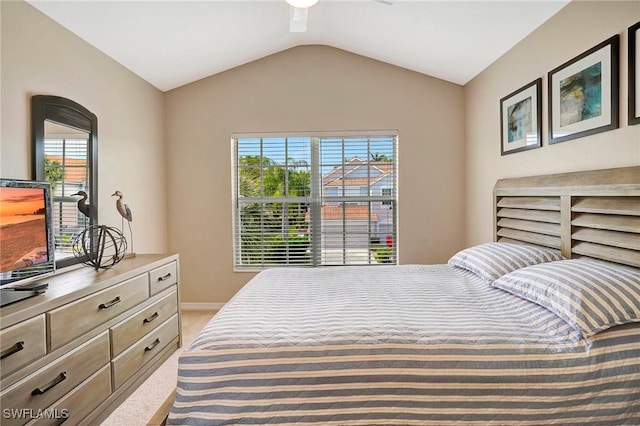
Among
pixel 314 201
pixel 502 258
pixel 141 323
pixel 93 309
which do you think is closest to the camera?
pixel 93 309

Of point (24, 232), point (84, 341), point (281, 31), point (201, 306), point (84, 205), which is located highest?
point (281, 31)

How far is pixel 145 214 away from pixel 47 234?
162 centimetres

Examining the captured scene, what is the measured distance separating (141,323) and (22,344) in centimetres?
94

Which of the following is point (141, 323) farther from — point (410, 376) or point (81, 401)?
point (410, 376)

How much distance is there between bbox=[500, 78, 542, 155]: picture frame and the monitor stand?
3215mm

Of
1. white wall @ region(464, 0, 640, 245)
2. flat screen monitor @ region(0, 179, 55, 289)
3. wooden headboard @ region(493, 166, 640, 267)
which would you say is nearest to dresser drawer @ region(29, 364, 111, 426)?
flat screen monitor @ region(0, 179, 55, 289)

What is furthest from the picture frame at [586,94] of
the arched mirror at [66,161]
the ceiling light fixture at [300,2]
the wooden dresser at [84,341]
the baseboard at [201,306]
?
the baseboard at [201,306]

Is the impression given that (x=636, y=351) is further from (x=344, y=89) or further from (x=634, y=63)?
(x=344, y=89)

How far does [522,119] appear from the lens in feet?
9.03

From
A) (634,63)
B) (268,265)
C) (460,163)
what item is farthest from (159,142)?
(634,63)

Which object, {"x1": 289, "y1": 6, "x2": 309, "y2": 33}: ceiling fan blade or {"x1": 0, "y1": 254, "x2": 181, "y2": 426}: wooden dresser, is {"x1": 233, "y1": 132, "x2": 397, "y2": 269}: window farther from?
{"x1": 289, "y1": 6, "x2": 309, "y2": 33}: ceiling fan blade

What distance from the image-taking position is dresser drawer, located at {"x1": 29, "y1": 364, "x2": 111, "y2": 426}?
1.62 m

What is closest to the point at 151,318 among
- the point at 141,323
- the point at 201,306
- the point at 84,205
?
the point at 141,323

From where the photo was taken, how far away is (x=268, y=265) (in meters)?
4.00
